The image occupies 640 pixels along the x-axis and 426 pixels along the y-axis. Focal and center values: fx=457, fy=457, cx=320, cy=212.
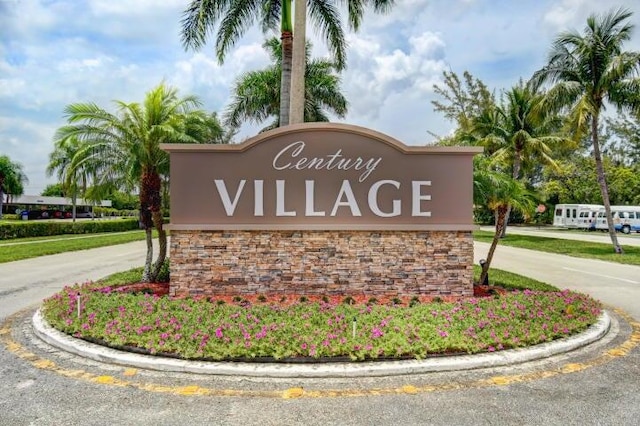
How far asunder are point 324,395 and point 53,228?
31417 mm

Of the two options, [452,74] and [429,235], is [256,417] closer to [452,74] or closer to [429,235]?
[429,235]

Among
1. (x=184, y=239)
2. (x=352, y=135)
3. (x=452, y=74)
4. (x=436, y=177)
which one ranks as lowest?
(x=184, y=239)

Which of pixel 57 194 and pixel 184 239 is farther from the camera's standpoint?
pixel 57 194

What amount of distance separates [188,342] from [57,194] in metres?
106

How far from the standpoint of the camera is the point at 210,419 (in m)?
4.02

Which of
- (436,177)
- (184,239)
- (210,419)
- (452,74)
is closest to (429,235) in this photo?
(436,177)

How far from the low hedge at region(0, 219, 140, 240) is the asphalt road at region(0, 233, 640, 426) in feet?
80.8

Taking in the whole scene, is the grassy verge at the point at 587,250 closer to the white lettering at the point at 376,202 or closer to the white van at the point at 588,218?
the white lettering at the point at 376,202

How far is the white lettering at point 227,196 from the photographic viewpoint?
8750mm

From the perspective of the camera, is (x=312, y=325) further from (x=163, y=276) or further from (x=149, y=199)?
(x=163, y=276)

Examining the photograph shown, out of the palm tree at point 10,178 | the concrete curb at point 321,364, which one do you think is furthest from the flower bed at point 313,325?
the palm tree at point 10,178

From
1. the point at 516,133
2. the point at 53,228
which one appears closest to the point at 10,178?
the point at 53,228

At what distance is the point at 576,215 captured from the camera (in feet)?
135

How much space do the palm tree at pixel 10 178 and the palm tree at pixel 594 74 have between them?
58153 mm
